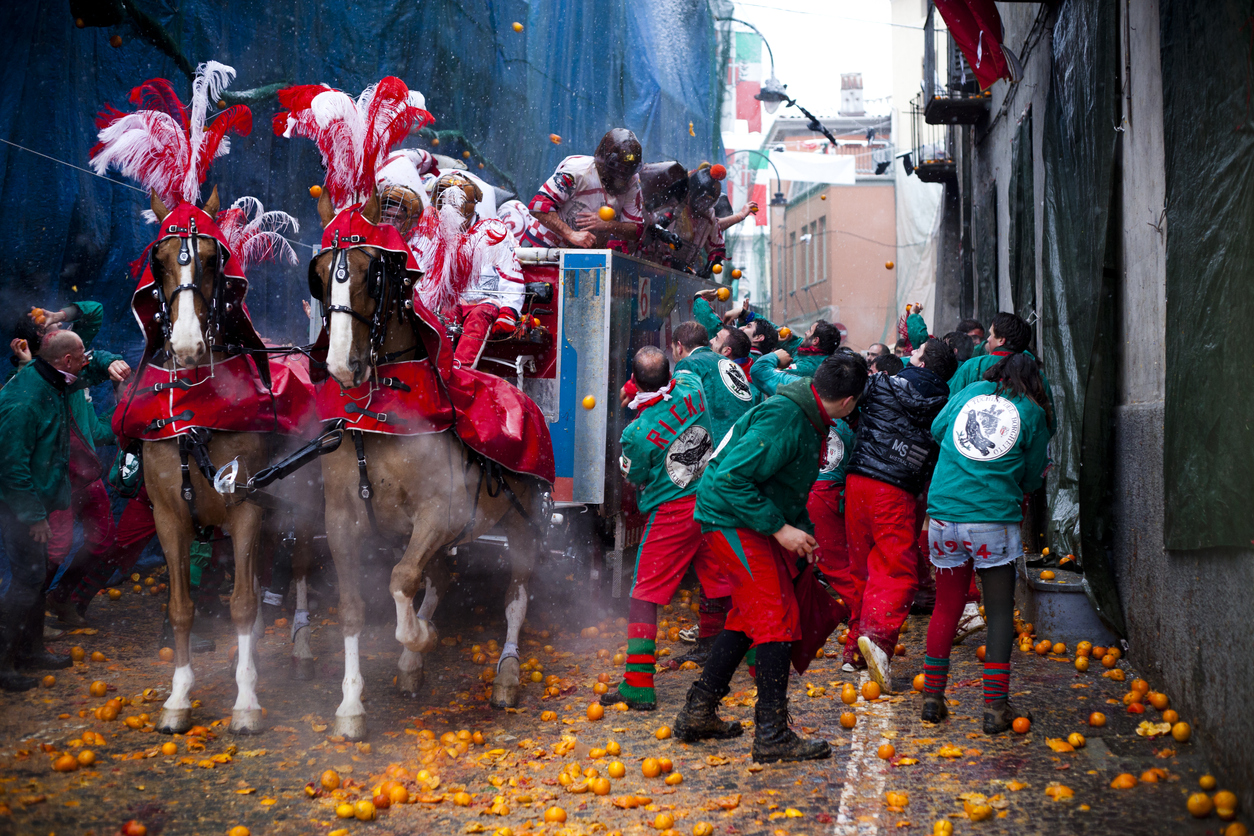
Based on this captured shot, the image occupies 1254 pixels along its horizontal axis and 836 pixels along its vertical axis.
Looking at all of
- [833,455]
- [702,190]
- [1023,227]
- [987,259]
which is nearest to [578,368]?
[833,455]

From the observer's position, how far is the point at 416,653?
582 centimetres

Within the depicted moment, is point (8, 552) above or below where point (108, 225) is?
below

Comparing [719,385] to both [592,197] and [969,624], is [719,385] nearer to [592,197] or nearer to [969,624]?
[592,197]

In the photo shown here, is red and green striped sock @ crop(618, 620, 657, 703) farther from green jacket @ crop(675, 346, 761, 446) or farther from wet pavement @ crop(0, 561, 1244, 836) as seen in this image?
green jacket @ crop(675, 346, 761, 446)

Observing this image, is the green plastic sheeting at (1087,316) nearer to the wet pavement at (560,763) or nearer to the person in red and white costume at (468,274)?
the wet pavement at (560,763)

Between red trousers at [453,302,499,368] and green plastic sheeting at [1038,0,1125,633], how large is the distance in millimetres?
4236

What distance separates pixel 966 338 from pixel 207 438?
6.83 m

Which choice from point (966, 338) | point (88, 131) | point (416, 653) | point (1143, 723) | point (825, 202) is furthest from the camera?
point (825, 202)

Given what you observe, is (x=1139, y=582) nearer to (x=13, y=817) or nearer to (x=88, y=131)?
(x=13, y=817)

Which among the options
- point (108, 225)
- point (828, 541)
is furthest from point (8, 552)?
→ point (828, 541)

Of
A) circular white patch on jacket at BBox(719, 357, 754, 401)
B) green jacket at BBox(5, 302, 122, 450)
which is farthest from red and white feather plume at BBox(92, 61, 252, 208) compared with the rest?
circular white patch on jacket at BBox(719, 357, 754, 401)

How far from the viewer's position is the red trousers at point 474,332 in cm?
689

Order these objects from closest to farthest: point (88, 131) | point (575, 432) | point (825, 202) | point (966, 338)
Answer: point (575, 432) < point (88, 131) < point (966, 338) < point (825, 202)

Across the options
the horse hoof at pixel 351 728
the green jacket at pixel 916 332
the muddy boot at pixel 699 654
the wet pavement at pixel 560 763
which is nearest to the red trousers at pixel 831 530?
the wet pavement at pixel 560 763
